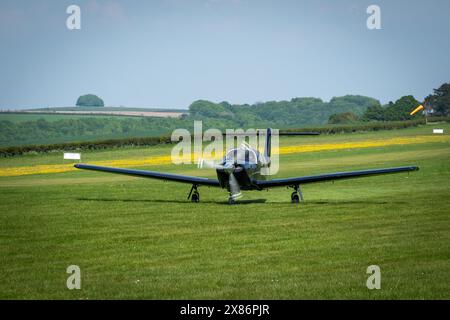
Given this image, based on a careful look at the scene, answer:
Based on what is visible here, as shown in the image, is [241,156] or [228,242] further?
[241,156]

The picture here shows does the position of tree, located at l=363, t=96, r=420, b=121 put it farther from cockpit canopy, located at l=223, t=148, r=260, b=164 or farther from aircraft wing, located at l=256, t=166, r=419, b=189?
cockpit canopy, located at l=223, t=148, r=260, b=164

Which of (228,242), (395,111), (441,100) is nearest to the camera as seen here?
(228,242)

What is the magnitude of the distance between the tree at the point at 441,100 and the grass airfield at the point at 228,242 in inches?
5887

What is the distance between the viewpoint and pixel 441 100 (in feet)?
593

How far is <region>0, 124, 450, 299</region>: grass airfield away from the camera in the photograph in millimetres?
14031

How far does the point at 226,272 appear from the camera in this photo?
15.5m

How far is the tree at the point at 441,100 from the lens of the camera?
179500 millimetres

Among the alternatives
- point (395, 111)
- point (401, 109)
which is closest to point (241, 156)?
point (395, 111)

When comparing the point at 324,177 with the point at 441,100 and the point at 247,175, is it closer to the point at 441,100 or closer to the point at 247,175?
the point at 247,175

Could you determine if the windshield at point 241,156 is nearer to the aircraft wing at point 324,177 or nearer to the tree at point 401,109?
the aircraft wing at point 324,177

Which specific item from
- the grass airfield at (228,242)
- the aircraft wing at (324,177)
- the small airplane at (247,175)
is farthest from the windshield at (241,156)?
the grass airfield at (228,242)

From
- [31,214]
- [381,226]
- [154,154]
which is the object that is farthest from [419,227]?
[154,154]

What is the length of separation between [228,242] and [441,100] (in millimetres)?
170274
